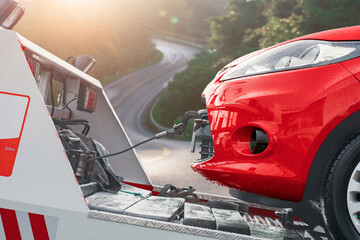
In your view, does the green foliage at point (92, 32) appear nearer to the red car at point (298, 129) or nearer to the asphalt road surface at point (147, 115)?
the asphalt road surface at point (147, 115)

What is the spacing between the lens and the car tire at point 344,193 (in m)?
2.13

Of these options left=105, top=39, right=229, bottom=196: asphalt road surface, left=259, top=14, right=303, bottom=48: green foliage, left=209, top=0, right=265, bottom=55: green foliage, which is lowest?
left=105, top=39, right=229, bottom=196: asphalt road surface

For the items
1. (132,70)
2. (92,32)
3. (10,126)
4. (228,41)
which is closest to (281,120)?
(10,126)

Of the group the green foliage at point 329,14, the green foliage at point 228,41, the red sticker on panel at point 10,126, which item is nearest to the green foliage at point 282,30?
the green foliage at point 329,14

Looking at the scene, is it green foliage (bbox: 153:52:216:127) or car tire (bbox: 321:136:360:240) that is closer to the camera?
car tire (bbox: 321:136:360:240)

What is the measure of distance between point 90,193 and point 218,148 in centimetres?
110

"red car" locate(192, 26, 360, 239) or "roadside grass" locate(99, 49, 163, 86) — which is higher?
"roadside grass" locate(99, 49, 163, 86)

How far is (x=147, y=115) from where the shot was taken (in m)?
37.4

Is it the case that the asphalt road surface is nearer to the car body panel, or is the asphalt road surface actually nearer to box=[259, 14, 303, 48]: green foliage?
the car body panel

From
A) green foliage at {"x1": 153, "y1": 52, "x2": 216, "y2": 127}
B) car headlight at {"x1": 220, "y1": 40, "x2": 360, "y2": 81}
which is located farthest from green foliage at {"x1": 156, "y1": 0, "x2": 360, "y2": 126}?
car headlight at {"x1": 220, "y1": 40, "x2": 360, "y2": 81}

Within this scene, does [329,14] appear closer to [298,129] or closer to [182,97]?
[182,97]

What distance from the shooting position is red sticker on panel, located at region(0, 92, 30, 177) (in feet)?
7.00

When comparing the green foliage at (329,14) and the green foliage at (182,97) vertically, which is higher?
the green foliage at (329,14)

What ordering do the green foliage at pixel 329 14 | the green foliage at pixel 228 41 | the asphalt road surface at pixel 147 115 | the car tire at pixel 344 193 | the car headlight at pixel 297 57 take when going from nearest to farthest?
the car tire at pixel 344 193 → the car headlight at pixel 297 57 → the asphalt road surface at pixel 147 115 → the green foliage at pixel 329 14 → the green foliage at pixel 228 41
